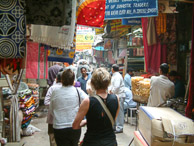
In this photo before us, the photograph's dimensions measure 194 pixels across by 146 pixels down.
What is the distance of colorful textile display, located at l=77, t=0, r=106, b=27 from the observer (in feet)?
13.3

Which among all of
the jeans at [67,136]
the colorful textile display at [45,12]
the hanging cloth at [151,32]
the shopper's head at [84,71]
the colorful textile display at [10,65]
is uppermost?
the hanging cloth at [151,32]

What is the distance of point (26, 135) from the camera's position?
21.1ft

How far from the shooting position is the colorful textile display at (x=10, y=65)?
2.27m

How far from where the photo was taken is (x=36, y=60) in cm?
393

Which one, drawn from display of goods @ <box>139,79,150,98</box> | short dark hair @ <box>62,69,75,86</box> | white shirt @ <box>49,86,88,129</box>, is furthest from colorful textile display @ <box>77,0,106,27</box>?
display of goods @ <box>139,79,150,98</box>

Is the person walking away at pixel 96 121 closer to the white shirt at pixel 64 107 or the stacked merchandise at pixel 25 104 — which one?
the white shirt at pixel 64 107

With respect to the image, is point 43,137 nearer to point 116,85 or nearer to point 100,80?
point 116,85

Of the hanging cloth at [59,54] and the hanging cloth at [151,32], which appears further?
the hanging cloth at [151,32]

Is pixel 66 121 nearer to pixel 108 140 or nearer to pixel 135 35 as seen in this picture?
pixel 108 140

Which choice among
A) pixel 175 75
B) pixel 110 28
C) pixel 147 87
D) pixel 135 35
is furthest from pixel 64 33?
pixel 110 28

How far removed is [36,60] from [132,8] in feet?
9.24

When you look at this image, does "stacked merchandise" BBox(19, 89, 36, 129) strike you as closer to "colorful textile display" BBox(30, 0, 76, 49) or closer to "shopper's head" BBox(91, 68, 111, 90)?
"colorful textile display" BBox(30, 0, 76, 49)

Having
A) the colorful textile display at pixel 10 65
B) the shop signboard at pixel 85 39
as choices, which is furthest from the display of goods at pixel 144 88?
the shop signboard at pixel 85 39

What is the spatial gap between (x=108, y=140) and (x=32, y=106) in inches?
162
